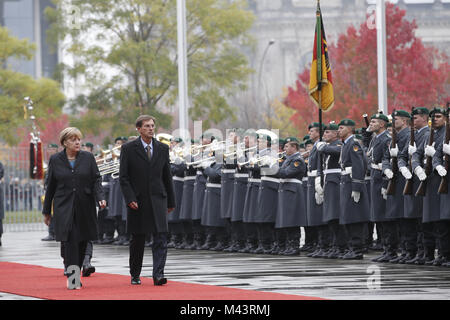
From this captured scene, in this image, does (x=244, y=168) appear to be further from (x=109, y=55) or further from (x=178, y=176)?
(x=109, y=55)

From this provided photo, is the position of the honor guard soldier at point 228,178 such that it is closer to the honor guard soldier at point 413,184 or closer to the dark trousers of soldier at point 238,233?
the dark trousers of soldier at point 238,233

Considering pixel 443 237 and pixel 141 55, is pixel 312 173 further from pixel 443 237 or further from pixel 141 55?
pixel 141 55

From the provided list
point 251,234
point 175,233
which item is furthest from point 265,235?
point 175,233

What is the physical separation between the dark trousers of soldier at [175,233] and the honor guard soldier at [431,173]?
6.65 meters

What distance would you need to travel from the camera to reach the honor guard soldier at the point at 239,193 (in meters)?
17.7

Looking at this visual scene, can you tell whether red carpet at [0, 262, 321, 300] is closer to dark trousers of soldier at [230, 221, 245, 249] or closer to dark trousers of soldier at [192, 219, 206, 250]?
dark trousers of soldier at [230, 221, 245, 249]

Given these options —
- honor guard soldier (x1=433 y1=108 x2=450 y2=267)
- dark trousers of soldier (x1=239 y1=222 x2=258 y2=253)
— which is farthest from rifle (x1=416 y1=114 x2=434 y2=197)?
dark trousers of soldier (x1=239 y1=222 x2=258 y2=253)

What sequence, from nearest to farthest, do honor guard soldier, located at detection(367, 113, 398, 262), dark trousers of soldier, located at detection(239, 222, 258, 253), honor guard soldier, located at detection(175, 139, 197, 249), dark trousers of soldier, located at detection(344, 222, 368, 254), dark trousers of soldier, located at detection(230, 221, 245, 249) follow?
1. honor guard soldier, located at detection(367, 113, 398, 262)
2. dark trousers of soldier, located at detection(344, 222, 368, 254)
3. dark trousers of soldier, located at detection(239, 222, 258, 253)
4. dark trousers of soldier, located at detection(230, 221, 245, 249)
5. honor guard soldier, located at detection(175, 139, 197, 249)

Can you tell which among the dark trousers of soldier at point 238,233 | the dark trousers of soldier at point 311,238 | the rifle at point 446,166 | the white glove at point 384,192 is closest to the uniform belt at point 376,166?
the white glove at point 384,192

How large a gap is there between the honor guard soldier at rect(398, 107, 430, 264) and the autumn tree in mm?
19552

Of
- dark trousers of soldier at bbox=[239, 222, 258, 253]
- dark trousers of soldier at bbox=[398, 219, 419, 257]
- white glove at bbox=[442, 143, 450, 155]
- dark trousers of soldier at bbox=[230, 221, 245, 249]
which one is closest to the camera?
white glove at bbox=[442, 143, 450, 155]

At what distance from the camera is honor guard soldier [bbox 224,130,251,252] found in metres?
17.7

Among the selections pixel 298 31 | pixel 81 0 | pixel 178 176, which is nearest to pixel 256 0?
pixel 298 31

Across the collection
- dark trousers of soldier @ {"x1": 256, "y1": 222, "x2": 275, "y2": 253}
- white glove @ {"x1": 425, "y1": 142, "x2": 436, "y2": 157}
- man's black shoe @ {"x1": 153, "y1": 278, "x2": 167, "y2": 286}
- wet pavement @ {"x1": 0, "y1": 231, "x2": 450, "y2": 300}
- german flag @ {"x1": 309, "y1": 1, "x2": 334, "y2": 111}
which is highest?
german flag @ {"x1": 309, "y1": 1, "x2": 334, "y2": 111}
